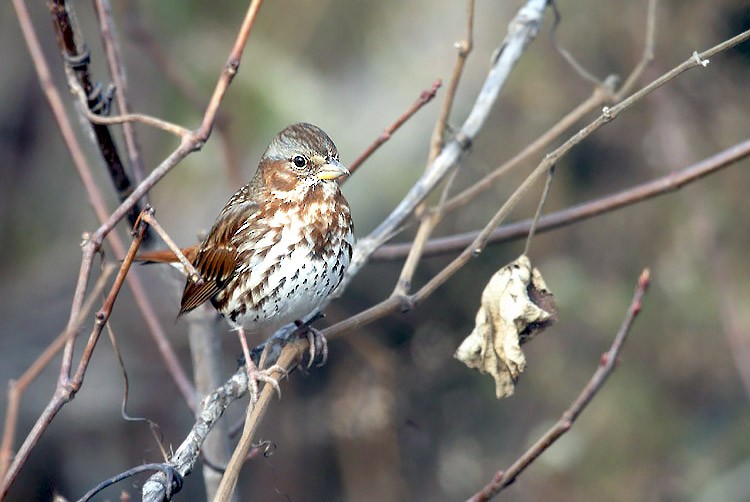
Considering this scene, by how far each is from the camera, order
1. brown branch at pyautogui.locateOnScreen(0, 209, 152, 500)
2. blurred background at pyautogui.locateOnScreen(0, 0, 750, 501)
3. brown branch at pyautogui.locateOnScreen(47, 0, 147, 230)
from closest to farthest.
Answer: brown branch at pyautogui.locateOnScreen(0, 209, 152, 500) < brown branch at pyautogui.locateOnScreen(47, 0, 147, 230) < blurred background at pyautogui.locateOnScreen(0, 0, 750, 501)

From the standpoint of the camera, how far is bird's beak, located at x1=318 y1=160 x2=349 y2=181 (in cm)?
350

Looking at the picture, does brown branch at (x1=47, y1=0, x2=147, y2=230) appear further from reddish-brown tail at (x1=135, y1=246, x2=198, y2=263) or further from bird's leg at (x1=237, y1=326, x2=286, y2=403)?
bird's leg at (x1=237, y1=326, x2=286, y2=403)

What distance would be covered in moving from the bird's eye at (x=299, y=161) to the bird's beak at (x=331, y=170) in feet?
0.23

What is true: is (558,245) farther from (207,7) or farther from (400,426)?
(207,7)

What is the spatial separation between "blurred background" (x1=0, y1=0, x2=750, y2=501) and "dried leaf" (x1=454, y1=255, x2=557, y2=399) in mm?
A: 3374

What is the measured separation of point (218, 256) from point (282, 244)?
30 centimetres

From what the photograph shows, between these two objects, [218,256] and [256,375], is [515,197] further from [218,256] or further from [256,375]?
[218,256]

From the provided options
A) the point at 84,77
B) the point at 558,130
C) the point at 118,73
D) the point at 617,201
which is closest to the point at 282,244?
the point at 118,73

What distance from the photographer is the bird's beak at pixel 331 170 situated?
3500 mm

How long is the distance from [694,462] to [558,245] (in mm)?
1540

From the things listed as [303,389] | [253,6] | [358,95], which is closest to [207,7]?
[358,95]

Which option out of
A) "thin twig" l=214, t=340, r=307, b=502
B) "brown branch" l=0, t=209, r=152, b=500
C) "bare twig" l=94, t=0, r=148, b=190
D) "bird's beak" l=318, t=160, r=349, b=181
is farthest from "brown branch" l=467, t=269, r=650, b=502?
"bare twig" l=94, t=0, r=148, b=190

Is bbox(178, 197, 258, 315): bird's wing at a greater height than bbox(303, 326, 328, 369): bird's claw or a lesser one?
greater

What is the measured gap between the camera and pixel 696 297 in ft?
20.5
